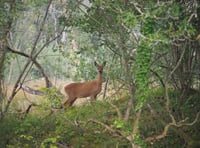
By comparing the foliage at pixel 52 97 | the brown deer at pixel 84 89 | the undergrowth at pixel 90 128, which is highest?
the foliage at pixel 52 97

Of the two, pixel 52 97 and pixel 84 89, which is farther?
pixel 84 89

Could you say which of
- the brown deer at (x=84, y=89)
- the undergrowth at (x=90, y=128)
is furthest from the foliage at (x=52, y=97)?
the brown deer at (x=84, y=89)

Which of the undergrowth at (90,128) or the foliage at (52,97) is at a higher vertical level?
the foliage at (52,97)

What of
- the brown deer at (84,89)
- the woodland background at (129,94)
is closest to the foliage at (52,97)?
the woodland background at (129,94)

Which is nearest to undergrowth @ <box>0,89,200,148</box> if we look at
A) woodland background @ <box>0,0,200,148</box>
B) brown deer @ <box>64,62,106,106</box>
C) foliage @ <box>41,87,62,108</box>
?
woodland background @ <box>0,0,200,148</box>

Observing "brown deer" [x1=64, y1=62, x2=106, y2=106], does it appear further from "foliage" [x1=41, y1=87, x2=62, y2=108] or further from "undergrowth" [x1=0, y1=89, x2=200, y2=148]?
"foliage" [x1=41, y1=87, x2=62, y2=108]

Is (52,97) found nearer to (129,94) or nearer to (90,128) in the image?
(129,94)

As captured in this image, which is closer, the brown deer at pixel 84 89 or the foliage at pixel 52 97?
the foliage at pixel 52 97

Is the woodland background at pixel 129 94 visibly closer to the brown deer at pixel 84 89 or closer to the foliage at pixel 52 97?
the foliage at pixel 52 97

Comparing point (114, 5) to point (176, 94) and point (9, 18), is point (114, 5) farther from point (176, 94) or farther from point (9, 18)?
point (176, 94)

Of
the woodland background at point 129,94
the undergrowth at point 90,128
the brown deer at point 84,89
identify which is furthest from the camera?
the brown deer at point 84,89

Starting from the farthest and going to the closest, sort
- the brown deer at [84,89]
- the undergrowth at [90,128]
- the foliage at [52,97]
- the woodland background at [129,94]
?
the brown deer at [84,89] → the undergrowth at [90,128] → the foliage at [52,97] → the woodland background at [129,94]

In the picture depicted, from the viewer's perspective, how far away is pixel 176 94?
834 centimetres

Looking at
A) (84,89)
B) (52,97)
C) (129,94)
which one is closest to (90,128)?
(129,94)
